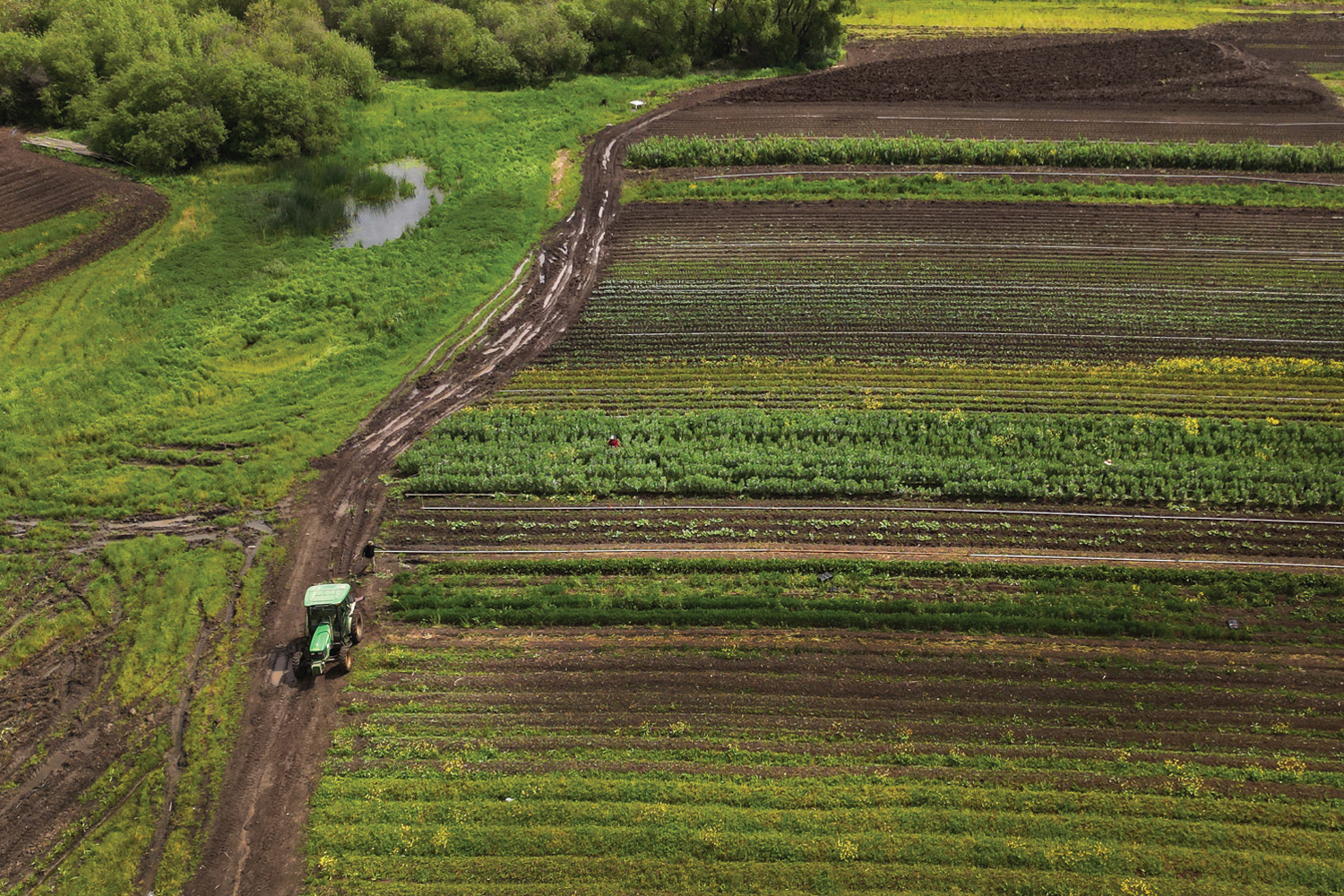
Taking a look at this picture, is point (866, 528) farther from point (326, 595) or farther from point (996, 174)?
point (996, 174)

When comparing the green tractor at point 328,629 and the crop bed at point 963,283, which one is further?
the crop bed at point 963,283

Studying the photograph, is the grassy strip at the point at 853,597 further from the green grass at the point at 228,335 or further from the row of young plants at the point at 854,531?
the green grass at the point at 228,335

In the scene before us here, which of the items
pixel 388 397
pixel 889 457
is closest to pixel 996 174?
pixel 889 457

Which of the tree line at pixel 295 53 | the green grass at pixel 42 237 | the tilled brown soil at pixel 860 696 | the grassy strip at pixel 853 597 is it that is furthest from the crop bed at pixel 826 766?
the tree line at pixel 295 53

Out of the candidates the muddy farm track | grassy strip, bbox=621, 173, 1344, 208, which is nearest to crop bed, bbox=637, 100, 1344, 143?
the muddy farm track

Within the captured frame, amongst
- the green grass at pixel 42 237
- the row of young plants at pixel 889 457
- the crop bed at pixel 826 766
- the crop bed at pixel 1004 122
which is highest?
the crop bed at pixel 1004 122

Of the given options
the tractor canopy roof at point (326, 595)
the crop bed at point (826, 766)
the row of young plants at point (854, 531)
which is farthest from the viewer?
the row of young plants at point (854, 531)

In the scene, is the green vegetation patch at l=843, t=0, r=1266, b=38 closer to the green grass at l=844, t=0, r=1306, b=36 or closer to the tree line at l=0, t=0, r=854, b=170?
the green grass at l=844, t=0, r=1306, b=36
